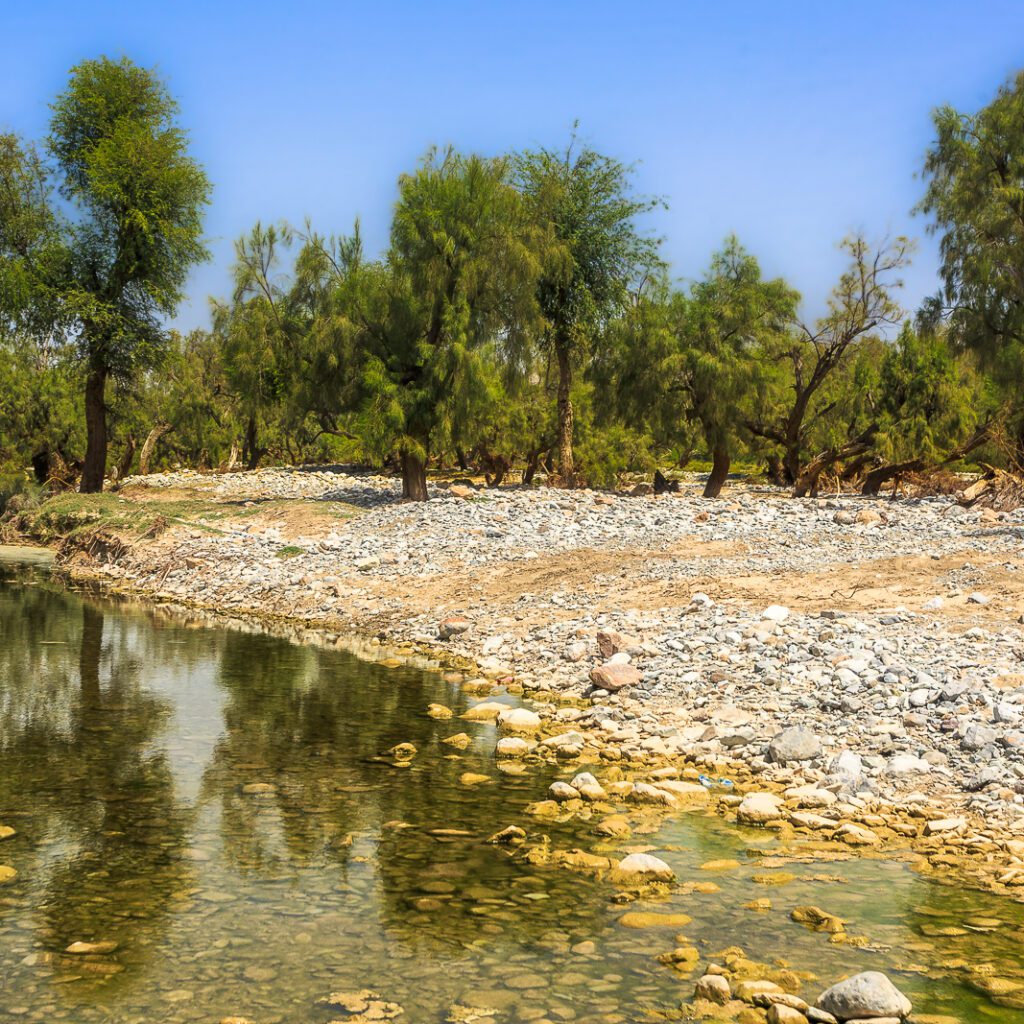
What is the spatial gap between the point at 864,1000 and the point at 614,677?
24.1 feet

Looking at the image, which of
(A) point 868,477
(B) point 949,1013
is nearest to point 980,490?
(A) point 868,477

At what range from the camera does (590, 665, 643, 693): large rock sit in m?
12.3

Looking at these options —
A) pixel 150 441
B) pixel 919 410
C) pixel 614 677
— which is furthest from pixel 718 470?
pixel 150 441

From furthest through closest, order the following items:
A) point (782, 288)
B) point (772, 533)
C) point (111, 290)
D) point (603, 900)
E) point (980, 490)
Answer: point (782, 288)
point (111, 290)
point (980, 490)
point (772, 533)
point (603, 900)

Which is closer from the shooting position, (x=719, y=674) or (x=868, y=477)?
(x=719, y=674)

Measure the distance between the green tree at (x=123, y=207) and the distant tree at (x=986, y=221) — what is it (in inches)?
961

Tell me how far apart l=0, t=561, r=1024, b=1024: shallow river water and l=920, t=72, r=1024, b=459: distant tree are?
1100 inches

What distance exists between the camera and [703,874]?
712cm

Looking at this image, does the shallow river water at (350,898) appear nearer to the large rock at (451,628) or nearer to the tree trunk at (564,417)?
the large rock at (451,628)

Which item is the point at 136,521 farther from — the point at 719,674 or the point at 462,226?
the point at 719,674

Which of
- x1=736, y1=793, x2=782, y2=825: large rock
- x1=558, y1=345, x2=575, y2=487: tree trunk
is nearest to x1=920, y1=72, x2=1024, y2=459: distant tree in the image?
x1=558, y1=345, x2=575, y2=487: tree trunk

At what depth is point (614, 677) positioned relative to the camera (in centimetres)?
1238

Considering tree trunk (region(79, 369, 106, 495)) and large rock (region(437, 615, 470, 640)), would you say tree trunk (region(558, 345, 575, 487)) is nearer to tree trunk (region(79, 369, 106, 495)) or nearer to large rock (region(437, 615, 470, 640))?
tree trunk (region(79, 369, 106, 495))

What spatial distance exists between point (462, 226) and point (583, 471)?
1652 cm
